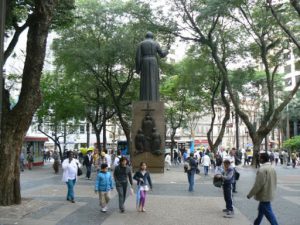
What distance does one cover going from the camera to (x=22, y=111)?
37.3ft

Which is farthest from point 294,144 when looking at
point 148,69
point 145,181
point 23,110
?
point 23,110

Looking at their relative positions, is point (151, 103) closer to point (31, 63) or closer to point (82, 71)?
point (31, 63)

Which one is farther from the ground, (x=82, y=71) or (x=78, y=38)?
(x=78, y=38)

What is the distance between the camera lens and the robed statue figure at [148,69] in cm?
2106

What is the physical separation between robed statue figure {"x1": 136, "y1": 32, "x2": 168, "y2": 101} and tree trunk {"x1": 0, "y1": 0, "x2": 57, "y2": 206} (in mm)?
9813

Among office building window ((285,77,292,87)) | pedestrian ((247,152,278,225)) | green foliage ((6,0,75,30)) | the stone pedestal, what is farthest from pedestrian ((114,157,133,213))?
office building window ((285,77,292,87))

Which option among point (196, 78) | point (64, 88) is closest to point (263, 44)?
point (196, 78)

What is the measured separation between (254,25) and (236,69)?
7.98 meters

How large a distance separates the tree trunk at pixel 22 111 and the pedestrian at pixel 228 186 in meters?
5.40

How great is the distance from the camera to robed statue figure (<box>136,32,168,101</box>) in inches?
829

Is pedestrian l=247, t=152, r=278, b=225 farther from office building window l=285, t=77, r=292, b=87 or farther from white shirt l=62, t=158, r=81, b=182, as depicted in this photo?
office building window l=285, t=77, r=292, b=87

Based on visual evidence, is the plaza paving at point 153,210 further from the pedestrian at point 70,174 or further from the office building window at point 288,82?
the office building window at point 288,82

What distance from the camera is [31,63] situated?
455 inches

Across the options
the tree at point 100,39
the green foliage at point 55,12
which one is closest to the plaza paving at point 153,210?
the green foliage at point 55,12
